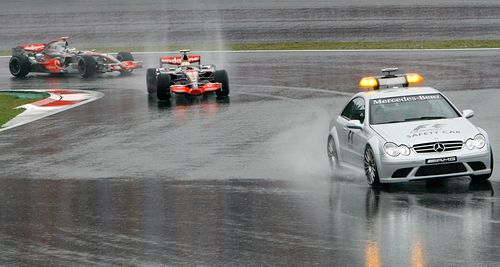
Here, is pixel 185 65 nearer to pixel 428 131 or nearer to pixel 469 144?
pixel 428 131

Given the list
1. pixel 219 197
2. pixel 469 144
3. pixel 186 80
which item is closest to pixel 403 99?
pixel 469 144

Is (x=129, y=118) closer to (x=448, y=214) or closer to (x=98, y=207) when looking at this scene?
(x=98, y=207)

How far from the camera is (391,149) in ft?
48.2

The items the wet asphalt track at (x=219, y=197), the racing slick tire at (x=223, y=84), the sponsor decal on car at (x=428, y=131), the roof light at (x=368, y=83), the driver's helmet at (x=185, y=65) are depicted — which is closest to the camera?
the wet asphalt track at (x=219, y=197)

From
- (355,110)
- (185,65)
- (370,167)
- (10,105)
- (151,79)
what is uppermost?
(355,110)

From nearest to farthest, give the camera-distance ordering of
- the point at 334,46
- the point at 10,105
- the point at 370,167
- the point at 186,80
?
the point at 370,167 < the point at 10,105 < the point at 186,80 < the point at 334,46

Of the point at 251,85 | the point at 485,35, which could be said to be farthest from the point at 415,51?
the point at 251,85

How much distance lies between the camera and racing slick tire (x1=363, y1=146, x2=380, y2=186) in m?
14.9

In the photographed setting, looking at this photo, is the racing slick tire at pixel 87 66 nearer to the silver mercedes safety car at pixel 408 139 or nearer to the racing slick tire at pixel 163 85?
the racing slick tire at pixel 163 85

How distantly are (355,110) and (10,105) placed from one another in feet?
48.9

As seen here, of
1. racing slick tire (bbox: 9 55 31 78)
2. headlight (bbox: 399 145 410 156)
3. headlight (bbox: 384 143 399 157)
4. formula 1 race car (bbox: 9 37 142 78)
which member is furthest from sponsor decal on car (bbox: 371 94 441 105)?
racing slick tire (bbox: 9 55 31 78)

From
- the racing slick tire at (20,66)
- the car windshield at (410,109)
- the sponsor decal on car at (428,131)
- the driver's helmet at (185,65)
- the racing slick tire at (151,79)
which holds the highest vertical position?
the car windshield at (410,109)

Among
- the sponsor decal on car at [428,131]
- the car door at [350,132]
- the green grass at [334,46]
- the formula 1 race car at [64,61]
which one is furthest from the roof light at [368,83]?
the green grass at [334,46]

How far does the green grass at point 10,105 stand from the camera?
26555 mm
